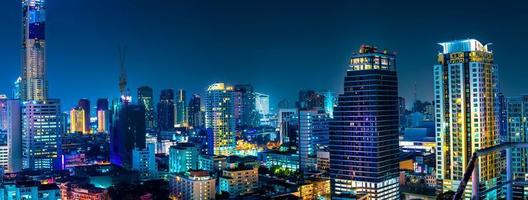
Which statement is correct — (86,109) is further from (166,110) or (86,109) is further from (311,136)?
(311,136)

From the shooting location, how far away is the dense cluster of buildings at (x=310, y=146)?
43.6 ft

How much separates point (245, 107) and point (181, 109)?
4.83 meters

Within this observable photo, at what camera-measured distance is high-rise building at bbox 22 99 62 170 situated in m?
21.3

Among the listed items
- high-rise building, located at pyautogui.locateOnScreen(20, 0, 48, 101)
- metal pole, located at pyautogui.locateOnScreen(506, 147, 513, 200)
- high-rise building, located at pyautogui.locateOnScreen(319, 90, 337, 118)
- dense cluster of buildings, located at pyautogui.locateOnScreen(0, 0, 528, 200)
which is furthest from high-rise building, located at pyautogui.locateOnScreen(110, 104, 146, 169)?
metal pole, located at pyautogui.locateOnScreen(506, 147, 513, 200)

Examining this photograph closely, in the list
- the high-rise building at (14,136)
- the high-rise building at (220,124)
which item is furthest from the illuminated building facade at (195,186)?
the high-rise building at (220,124)

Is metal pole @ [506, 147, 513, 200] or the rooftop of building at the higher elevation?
the rooftop of building

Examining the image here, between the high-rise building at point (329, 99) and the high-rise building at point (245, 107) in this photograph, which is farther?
the high-rise building at point (245, 107)

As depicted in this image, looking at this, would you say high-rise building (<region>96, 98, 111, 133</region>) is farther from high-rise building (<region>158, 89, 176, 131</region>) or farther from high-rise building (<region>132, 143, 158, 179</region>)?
high-rise building (<region>132, 143, 158, 179</region>)

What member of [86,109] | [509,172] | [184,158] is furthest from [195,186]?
[86,109]

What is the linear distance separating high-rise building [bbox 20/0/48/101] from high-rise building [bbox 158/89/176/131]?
1099 cm

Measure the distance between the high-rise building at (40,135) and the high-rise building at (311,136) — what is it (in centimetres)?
992

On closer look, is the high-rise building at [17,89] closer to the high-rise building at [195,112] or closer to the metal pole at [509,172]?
the high-rise building at [195,112]

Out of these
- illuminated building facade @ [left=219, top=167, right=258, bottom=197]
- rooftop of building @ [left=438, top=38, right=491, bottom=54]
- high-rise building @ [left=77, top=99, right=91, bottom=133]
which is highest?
rooftop of building @ [left=438, top=38, right=491, bottom=54]

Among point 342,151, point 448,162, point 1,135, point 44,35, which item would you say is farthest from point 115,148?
point 448,162
